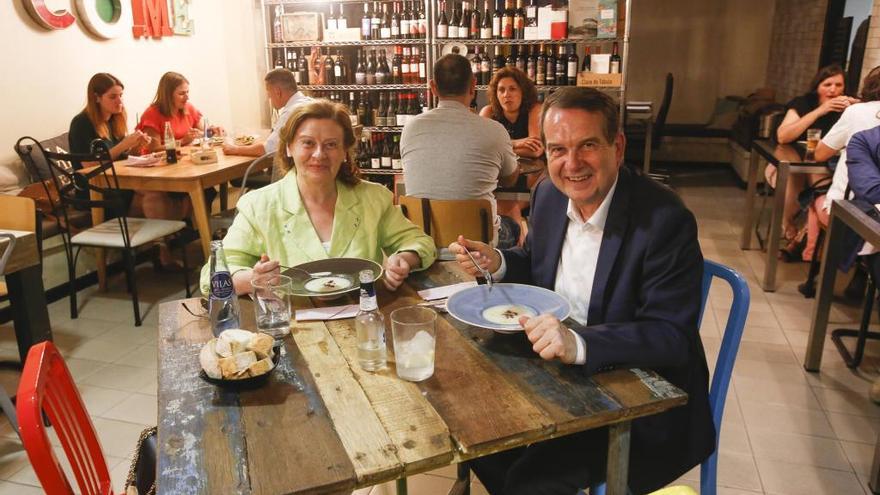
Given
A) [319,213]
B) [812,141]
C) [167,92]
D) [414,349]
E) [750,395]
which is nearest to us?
[414,349]

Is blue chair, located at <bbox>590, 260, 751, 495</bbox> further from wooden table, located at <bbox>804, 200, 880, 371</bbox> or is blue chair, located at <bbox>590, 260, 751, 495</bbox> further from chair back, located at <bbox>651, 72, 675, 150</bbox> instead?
chair back, located at <bbox>651, 72, 675, 150</bbox>

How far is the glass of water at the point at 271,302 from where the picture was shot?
5.02 ft

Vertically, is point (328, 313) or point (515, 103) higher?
point (515, 103)

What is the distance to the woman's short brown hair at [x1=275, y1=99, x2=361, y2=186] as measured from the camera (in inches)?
83.1

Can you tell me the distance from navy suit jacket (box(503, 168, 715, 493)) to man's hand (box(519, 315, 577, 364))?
50 millimetres

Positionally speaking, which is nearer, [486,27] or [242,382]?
[242,382]

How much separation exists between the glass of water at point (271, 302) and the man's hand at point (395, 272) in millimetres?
308

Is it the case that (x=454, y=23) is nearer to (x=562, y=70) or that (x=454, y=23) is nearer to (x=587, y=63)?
(x=562, y=70)

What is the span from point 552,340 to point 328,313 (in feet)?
2.03

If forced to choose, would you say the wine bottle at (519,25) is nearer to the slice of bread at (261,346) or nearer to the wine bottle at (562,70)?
the wine bottle at (562,70)

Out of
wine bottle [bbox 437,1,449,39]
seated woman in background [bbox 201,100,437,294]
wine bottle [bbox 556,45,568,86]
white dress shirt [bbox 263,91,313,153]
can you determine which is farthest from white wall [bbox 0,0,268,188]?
wine bottle [bbox 556,45,568,86]

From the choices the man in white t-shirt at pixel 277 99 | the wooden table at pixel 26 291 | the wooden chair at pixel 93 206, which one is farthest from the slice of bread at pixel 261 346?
the man in white t-shirt at pixel 277 99

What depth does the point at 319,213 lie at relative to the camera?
210cm

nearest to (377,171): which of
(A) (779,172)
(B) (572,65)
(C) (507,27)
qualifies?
(C) (507,27)
